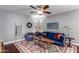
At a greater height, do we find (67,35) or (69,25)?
(69,25)

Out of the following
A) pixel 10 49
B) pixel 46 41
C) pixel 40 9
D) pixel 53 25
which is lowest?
pixel 10 49

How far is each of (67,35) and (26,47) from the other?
0.83 metres

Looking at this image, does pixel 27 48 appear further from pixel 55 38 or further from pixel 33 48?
pixel 55 38

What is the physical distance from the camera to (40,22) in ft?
6.13

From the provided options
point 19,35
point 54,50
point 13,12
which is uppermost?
point 13,12

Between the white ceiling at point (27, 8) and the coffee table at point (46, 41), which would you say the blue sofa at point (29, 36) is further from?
the white ceiling at point (27, 8)

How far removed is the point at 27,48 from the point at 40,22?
0.57 metres

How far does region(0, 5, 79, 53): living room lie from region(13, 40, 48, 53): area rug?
0.20ft

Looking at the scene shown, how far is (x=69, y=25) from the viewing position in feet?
5.94

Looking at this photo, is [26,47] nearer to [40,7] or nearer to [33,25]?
[33,25]

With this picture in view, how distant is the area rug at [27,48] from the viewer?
185 cm

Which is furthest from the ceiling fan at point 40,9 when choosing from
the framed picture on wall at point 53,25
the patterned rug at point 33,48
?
the patterned rug at point 33,48

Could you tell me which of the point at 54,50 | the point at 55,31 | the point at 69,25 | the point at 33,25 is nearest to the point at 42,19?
the point at 33,25

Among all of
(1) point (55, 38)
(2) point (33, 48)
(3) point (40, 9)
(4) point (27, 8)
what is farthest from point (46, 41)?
(4) point (27, 8)
